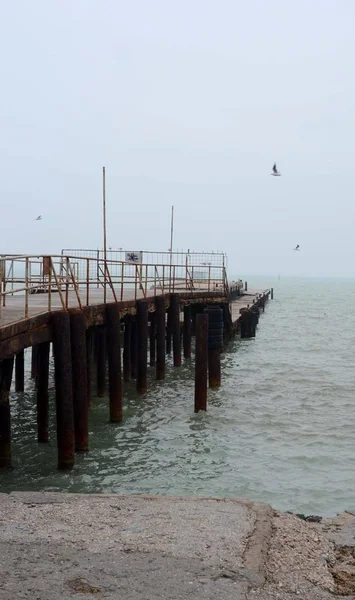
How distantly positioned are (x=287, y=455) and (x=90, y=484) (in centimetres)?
424

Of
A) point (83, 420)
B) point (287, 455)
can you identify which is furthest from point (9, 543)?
point (287, 455)

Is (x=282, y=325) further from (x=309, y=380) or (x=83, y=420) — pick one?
(x=83, y=420)

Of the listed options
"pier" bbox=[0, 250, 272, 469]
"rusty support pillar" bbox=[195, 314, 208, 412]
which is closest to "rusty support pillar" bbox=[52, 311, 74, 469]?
"pier" bbox=[0, 250, 272, 469]

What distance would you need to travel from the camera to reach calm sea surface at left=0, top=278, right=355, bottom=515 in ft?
35.3

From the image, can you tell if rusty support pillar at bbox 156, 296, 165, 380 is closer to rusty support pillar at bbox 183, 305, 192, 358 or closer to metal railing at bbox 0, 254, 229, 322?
metal railing at bbox 0, 254, 229, 322

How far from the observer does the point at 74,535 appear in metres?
6.69

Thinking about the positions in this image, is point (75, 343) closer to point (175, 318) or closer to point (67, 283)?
point (67, 283)

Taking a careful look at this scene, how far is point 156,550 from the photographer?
6391 millimetres

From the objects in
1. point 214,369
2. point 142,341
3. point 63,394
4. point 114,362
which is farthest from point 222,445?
point 214,369

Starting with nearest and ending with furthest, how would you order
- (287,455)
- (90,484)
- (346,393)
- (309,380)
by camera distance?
(90,484), (287,455), (346,393), (309,380)

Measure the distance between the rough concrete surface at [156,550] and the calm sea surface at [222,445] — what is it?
2852 mm

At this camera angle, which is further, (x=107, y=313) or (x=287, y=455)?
(x=107, y=313)

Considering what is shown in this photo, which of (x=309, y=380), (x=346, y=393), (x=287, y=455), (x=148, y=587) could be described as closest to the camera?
(x=148, y=587)

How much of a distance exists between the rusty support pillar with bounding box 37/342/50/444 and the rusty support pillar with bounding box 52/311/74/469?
23.4 inches
